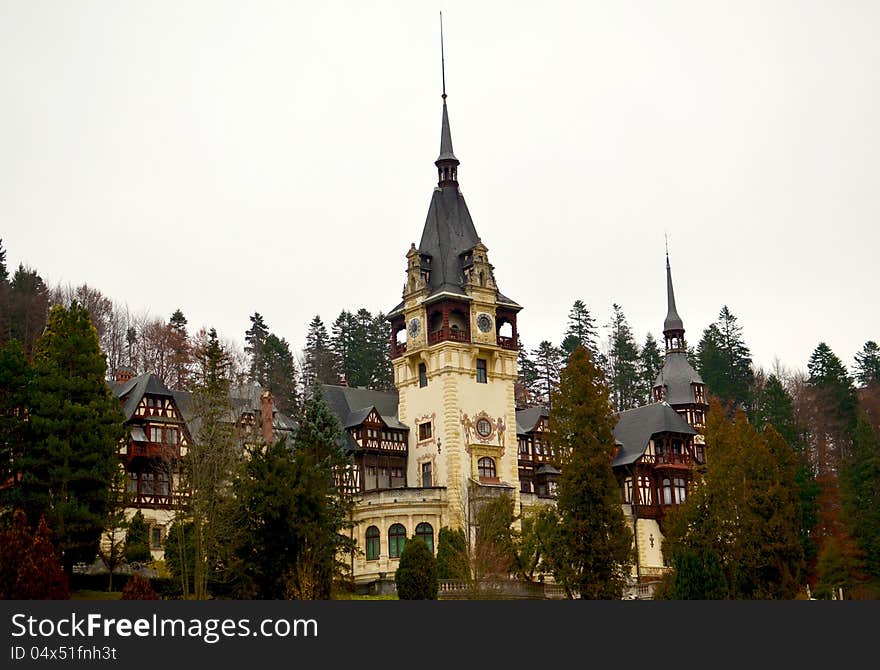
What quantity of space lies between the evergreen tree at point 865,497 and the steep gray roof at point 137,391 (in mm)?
35175

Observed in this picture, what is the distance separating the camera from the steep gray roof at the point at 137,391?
62719 mm

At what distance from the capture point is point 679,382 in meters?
90.3

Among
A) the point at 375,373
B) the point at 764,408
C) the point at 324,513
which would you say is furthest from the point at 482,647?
the point at 375,373

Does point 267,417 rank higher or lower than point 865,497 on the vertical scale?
higher

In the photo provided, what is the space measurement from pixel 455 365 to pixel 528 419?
10390 millimetres

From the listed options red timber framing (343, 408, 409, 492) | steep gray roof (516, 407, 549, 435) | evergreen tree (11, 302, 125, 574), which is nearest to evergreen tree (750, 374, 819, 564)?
steep gray roof (516, 407, 549, 435)

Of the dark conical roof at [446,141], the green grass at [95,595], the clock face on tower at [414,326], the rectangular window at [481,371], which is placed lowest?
the green grass at [95,595]

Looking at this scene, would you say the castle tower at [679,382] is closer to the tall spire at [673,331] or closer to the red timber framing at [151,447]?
the tall spire at [673,331]

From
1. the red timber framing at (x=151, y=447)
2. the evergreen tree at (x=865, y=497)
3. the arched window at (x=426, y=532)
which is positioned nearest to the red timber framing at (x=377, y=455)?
the arched window at (x=426, y=532)

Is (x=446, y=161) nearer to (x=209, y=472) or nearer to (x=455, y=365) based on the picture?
(x=455, y=365)

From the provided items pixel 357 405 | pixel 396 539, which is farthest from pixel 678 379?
pixel 396 539

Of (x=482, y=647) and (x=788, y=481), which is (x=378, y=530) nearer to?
(x=788, y=481)

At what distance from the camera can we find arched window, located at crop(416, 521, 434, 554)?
64.5m

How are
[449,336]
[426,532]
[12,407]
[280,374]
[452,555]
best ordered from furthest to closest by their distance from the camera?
1. [280,374]
2. [449,336]
3. [426,532]
4. [452,555]
5. [12,407]
